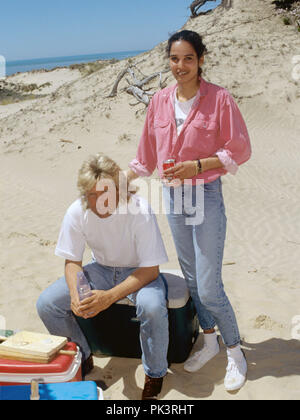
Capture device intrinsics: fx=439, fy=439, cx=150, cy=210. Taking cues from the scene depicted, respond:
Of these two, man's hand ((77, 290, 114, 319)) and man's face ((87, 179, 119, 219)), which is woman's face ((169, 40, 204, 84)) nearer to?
man's face ((87, 179, 119, 219))

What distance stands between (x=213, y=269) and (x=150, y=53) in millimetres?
18720

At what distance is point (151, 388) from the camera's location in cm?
288

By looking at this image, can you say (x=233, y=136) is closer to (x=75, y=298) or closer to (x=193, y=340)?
(x=75, y=298)

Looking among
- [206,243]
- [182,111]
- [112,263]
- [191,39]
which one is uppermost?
[191,39]

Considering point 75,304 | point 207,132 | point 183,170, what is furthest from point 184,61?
point 75,304

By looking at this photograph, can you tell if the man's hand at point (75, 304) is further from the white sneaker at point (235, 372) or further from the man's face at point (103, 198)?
the white sneaker at point (235, 372)

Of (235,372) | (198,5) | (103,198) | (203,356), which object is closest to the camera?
(103,198)

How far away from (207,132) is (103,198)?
76 cm

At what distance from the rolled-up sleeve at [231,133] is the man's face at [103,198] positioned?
701mm

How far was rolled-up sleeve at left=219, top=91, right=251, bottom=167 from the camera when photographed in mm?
2664

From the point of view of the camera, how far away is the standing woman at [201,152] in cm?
268

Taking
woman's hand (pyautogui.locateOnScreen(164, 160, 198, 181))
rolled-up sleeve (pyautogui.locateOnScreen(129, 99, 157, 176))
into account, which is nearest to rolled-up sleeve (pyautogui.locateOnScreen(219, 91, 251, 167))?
woman's hand (pyautogui.locateOnScreen(164, 160, 198, 181))

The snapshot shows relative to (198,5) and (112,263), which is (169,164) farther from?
(198,5)

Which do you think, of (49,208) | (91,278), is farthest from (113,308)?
(49,208)
